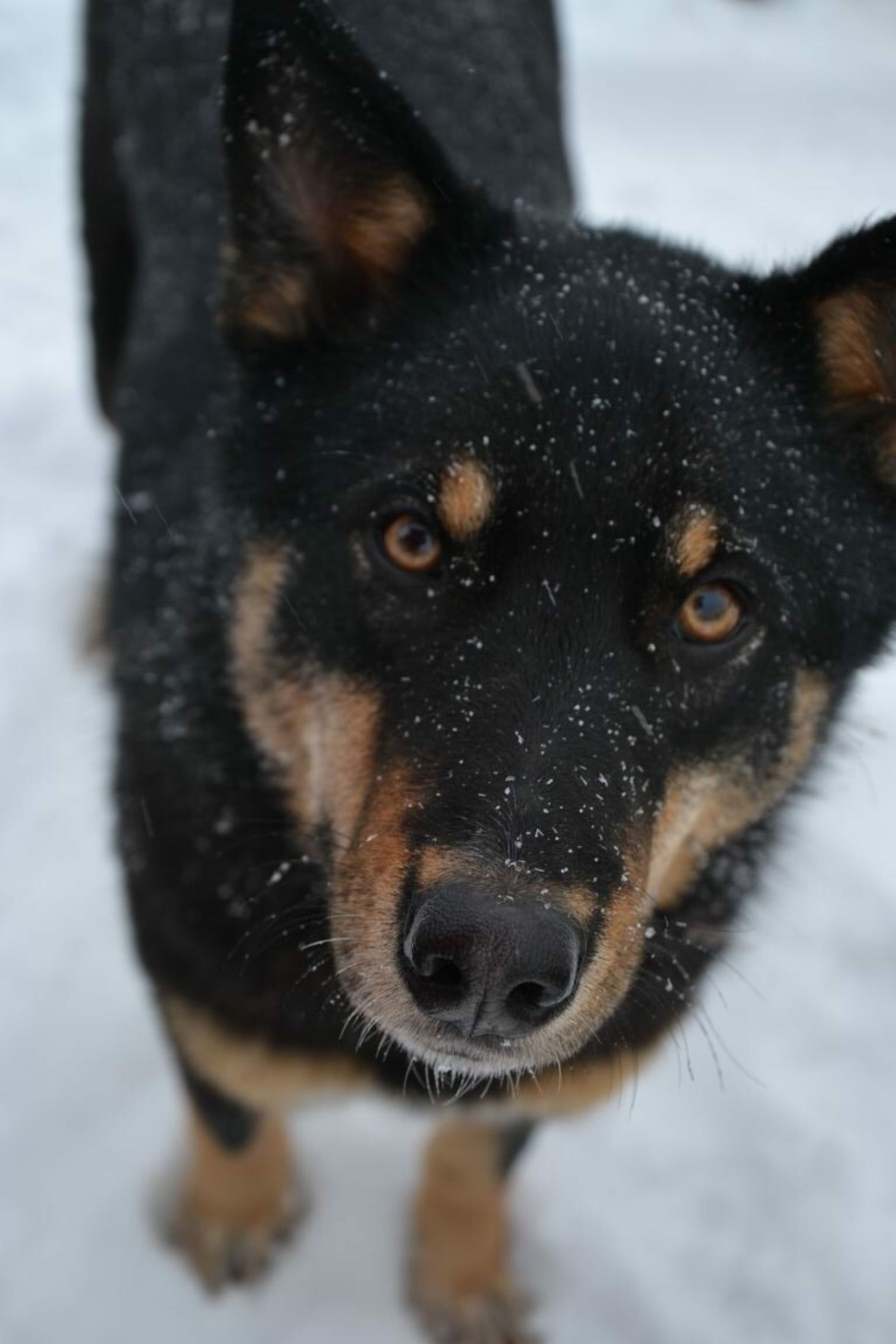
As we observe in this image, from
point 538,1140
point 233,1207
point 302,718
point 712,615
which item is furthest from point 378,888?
point 538,1140

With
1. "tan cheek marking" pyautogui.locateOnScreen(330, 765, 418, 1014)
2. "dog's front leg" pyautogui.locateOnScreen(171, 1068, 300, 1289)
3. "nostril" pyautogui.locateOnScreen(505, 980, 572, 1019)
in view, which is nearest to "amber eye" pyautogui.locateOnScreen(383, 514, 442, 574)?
"tan cheek marking" pyautogui.locateOnScreen(330, 765, 418, 1014)

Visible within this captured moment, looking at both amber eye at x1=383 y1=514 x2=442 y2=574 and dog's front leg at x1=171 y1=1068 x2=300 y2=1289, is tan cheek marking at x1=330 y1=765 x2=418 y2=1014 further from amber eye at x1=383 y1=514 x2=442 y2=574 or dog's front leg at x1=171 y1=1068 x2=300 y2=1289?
dog's front leg at x1=171 y1=1068 x2=300 y2=1289

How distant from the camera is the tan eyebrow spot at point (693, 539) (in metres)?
1.87

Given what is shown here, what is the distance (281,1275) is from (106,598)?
1918mm

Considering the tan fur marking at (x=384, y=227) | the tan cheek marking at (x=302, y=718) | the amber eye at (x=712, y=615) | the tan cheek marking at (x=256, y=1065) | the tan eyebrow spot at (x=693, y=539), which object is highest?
the tan fur marking at (x=384, y=227)

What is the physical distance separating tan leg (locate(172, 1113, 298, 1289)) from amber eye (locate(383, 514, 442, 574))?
1.53 m

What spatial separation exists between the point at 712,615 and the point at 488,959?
723 mm

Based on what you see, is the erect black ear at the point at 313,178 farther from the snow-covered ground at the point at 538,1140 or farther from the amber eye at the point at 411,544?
the snow-covered ground at the point at 538,1140

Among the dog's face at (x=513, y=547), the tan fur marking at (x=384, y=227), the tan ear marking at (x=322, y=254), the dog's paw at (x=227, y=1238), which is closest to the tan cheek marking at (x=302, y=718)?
the dog's face at (x=513, y=547)

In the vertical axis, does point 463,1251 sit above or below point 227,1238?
above

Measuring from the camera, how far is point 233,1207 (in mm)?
2887

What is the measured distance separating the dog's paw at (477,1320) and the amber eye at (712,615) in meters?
1.85

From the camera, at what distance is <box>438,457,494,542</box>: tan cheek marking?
1854 millimetres

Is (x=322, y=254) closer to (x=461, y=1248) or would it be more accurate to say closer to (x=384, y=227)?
(x=384, y=227)
